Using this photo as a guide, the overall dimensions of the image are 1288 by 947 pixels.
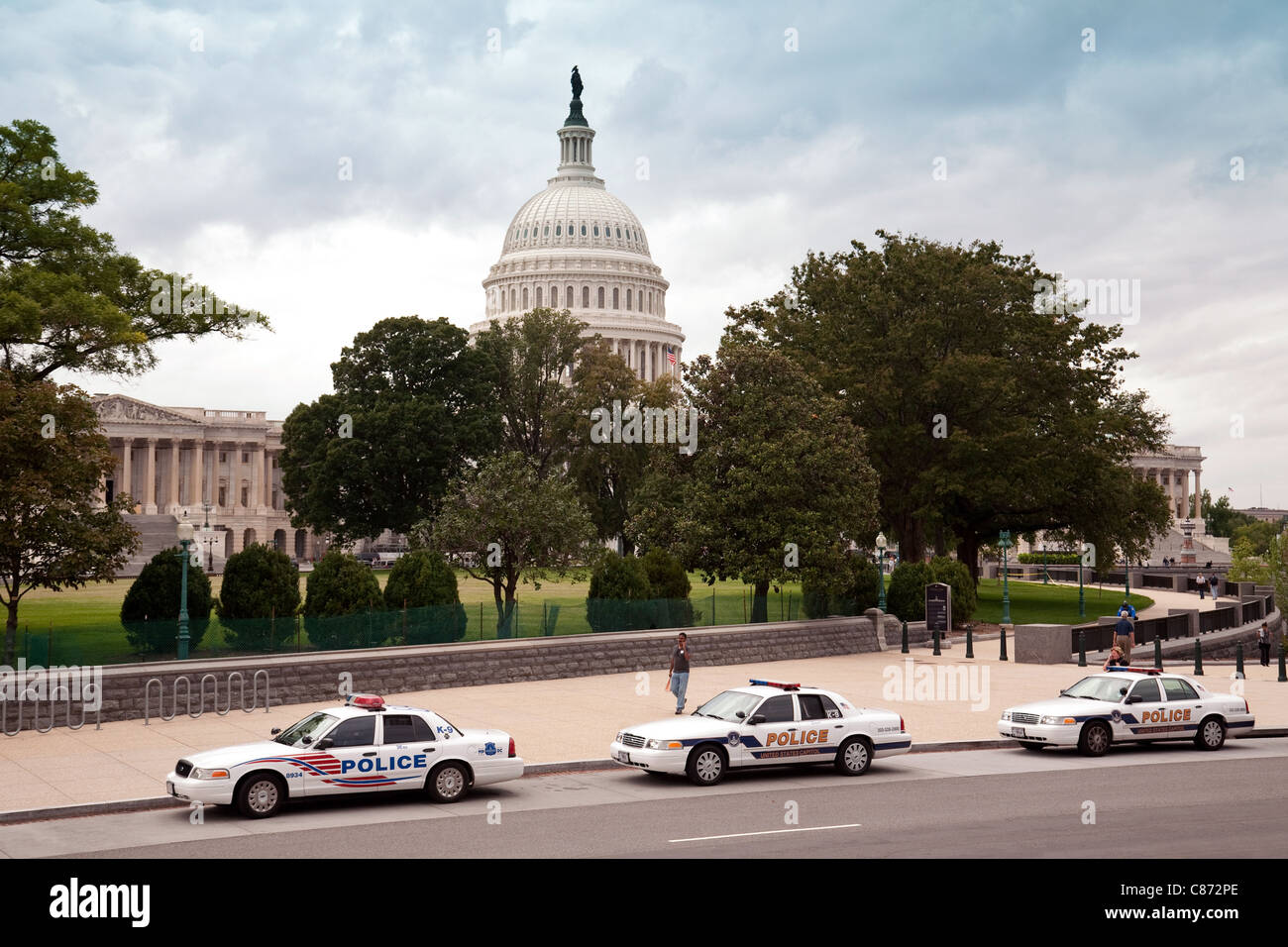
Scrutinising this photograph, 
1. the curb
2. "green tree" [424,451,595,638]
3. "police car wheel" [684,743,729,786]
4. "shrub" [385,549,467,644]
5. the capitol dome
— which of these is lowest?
the curb

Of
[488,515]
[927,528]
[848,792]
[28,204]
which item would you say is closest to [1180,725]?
[848,792]

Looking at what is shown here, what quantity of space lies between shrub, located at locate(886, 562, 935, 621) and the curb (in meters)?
21.0

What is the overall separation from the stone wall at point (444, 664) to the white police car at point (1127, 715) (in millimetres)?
13643

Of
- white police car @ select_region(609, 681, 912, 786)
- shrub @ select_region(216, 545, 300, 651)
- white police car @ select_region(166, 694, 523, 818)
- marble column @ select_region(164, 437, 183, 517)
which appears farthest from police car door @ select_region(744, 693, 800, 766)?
marble column @ select_region(164, 437, 183, 517)

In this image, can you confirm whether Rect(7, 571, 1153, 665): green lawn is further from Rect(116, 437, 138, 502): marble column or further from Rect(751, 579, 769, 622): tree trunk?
Rect(116, 437, 138, 502): marble column

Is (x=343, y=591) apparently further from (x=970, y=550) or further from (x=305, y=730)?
(x=970, y=550)

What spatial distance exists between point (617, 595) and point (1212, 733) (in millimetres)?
18304

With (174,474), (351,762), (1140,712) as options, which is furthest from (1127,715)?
(174,474)

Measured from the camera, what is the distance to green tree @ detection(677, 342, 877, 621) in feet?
142

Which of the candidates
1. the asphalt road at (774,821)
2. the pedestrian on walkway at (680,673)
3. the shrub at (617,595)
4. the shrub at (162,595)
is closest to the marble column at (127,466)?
the shrub at (617,595)

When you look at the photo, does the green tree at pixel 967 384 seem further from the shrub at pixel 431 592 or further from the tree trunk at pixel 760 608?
the shrub at pixel 431 592

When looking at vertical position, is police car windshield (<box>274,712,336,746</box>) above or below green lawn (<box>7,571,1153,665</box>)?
below

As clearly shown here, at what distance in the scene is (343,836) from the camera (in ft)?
53.6

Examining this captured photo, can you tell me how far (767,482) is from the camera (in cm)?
4344
